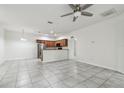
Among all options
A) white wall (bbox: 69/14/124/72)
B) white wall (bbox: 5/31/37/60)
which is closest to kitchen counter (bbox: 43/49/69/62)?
white wall (bbox: 69/14/124/72)

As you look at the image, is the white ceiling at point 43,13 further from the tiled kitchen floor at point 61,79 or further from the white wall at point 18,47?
the tiled kitchen floor at point 61,79

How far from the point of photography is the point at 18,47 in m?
6.84

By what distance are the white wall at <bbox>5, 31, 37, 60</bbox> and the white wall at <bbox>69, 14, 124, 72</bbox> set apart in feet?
18.0

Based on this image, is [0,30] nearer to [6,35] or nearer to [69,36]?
[6,35]

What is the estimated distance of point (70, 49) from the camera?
7.11 metres

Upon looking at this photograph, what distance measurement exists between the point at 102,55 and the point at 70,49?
3343 mm

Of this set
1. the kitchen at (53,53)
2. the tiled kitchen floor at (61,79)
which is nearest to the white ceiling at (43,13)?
the kitchen at (53,53)

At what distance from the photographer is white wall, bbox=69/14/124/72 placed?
3402 millimetres

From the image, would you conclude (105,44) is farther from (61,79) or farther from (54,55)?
(54,55)

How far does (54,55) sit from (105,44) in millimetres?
→ 4074

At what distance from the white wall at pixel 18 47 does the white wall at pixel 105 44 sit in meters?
5.47

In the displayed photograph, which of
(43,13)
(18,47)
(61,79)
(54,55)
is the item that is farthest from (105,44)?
(18,47)

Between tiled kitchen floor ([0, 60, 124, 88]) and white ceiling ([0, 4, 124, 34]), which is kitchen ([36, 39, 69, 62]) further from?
white ceiling ([0, 4, 124, 34])
